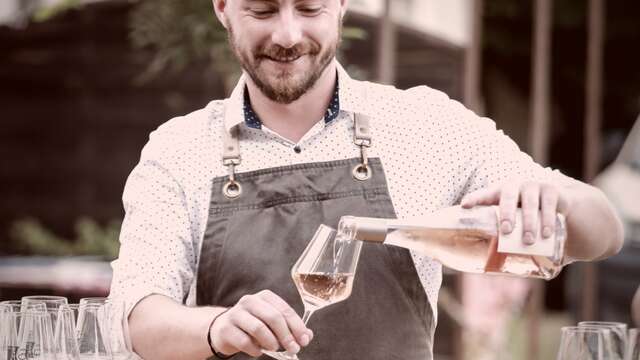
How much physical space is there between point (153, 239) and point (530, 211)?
2.40 feet

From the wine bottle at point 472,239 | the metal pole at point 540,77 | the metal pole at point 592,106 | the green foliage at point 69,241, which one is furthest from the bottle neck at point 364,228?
the green foliage at point 69,241

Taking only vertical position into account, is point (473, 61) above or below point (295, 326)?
above

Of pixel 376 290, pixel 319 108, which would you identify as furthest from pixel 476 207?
pixel 319 108

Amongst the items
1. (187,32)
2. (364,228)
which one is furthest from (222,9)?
(187,32)

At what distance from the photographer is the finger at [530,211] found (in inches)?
73.5

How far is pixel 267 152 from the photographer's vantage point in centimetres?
237

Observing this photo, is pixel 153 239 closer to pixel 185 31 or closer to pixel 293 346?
pixel 293 346

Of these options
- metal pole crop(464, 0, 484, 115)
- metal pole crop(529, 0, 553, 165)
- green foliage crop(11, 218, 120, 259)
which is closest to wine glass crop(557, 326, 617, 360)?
metal pole crop(464, 0, 484, 115)

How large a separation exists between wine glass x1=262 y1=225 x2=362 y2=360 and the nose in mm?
432

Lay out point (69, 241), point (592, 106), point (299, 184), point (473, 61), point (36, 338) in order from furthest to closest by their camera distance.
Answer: point (69, 241) → point (592, 106) → point (473, 61) → point (299, 184) → point (36, 338)

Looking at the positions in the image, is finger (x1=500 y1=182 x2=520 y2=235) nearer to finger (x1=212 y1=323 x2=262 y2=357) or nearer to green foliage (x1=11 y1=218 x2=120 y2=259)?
finger (x1=212 y1=323 x2=262 y2=357)

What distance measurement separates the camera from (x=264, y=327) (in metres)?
1.76

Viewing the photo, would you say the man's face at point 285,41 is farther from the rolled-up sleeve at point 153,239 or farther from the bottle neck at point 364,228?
the bottle neck at point 364,228

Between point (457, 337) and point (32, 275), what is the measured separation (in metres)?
1.60
